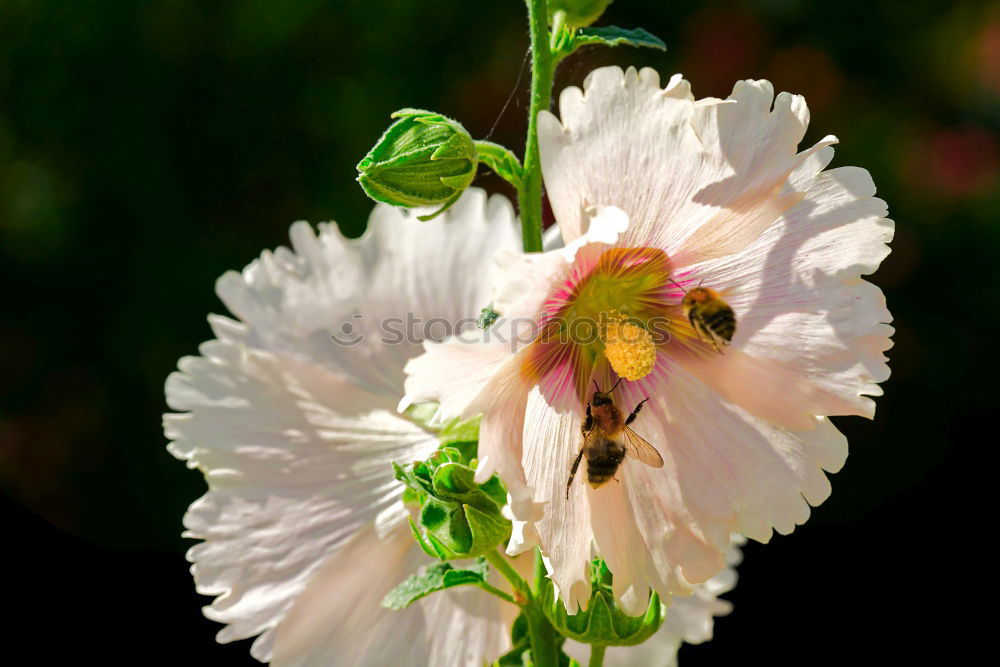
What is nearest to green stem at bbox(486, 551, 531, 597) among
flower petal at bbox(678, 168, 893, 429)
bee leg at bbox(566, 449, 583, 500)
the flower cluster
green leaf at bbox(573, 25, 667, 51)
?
the flower cluster

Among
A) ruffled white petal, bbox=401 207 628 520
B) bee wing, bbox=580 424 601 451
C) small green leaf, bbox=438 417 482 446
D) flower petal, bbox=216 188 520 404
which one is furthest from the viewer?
flower petal, bbox=216 188 520 404

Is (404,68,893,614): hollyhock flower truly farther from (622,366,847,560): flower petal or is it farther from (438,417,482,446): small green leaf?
(438,417,482,446): small green leaf

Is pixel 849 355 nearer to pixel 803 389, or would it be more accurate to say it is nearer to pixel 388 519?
pixel 803 389

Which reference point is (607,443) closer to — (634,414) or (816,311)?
(634,414)

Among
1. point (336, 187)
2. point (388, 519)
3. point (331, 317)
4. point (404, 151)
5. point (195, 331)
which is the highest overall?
point (404, 151)

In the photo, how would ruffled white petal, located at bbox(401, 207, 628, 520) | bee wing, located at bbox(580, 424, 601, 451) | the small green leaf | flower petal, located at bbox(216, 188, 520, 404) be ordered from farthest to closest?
flower petal, located at bbox(216, 188, 520, 404) < the small green leaf < bee wing, located at bbox(580, 424, 601, 451) < ruffled white petal, located at bbox(401, 207, 628, 520)

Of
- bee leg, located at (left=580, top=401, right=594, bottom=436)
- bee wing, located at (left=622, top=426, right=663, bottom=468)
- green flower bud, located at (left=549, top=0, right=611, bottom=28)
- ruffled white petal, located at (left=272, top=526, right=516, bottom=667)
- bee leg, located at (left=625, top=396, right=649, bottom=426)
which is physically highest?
green flower bud, located at (left=549, top=0, right=611, bottom=28)

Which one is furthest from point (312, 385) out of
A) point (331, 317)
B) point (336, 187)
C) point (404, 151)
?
point (336, 187)
